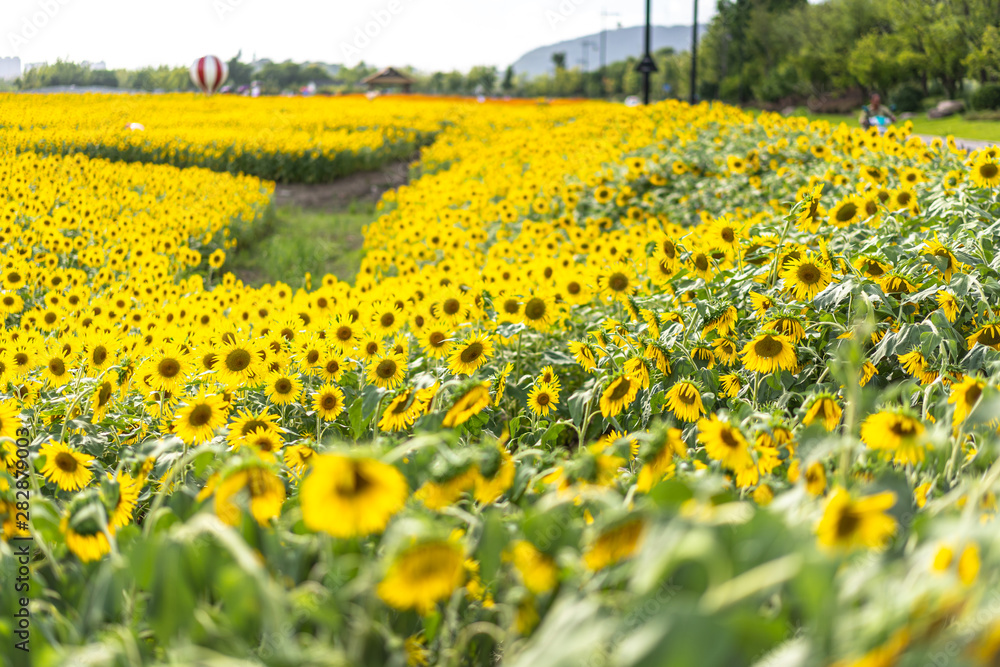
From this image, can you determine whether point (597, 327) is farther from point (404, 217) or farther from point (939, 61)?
point (939, 61)

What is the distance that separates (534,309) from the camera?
3.38 metres

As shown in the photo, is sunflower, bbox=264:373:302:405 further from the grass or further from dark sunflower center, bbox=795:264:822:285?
the grass

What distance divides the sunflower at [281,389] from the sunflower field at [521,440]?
4cm

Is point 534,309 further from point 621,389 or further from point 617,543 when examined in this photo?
point 617,543

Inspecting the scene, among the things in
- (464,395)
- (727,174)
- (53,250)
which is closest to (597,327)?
(464,395)

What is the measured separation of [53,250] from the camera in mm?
5496

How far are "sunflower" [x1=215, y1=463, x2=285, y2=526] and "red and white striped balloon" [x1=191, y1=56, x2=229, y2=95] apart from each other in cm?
2641

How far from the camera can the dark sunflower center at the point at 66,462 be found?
208cm

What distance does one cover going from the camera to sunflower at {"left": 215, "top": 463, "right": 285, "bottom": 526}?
3.99ft

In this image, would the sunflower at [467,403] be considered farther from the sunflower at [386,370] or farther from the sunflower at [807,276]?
the sunflower at [807,276]

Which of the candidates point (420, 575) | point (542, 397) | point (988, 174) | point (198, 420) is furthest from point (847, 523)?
point (988, 174)

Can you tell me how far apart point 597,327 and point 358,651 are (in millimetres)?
2811

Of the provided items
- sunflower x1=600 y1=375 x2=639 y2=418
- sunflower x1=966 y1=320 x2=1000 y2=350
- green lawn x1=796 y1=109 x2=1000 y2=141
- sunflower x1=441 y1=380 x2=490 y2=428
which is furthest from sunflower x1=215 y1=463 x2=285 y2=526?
green lawn x1=796 y1=109 x2=1000 y2=141

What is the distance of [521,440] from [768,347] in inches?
41.7
